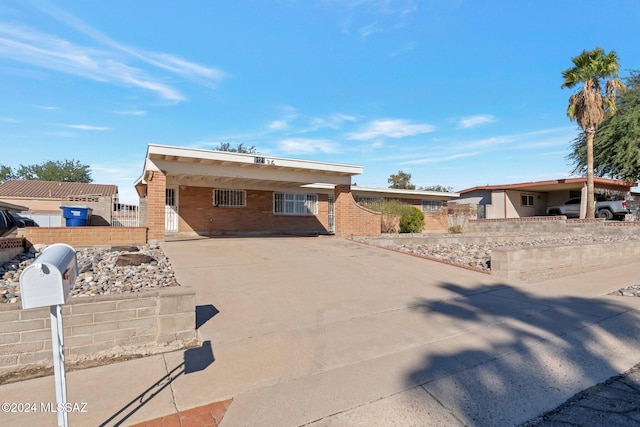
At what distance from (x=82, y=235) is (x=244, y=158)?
17.3 ft

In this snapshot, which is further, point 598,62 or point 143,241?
point 598,62

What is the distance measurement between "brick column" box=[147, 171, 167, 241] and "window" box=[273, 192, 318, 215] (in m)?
7.14

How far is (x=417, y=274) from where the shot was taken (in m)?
8.37

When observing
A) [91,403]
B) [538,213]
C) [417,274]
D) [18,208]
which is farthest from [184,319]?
[538,213]

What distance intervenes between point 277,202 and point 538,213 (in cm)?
2137

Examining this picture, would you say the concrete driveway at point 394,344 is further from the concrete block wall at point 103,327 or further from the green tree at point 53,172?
the green tree at point 53,172

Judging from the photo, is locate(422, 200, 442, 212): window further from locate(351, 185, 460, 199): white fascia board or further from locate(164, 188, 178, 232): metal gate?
locate(164, 188, 178, 232): metal gate

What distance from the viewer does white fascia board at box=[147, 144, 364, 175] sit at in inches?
431

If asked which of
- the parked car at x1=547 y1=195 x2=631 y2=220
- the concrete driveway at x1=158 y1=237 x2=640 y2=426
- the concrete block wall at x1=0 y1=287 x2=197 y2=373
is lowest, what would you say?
the concrete driveway at x1=158 y1=237 x2=640 y2=426

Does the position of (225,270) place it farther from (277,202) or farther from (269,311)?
(277,202)

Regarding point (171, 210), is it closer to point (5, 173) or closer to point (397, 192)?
point (397, 192)

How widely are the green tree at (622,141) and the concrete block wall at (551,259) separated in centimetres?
1255

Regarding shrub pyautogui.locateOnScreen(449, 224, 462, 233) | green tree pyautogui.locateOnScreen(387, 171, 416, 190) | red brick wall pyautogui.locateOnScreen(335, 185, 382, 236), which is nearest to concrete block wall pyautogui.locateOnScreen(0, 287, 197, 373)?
red brick wall pyautogui.locateOnScreen(335, 185, 382, 236)

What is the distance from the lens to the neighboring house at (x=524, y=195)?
77.9ft
